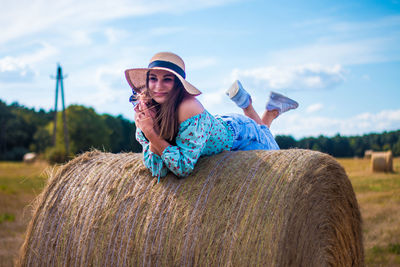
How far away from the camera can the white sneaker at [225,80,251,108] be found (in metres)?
5.39

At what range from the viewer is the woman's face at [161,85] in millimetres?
3783

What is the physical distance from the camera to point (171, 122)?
3.61 m

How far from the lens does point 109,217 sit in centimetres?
374

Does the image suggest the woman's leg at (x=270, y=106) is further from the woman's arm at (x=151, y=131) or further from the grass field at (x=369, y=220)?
the woman's arm at (x=151, y=131)

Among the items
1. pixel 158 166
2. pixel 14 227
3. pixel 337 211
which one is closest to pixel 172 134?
pixel 158 166

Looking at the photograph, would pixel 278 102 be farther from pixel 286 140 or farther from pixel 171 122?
pixel 171 122

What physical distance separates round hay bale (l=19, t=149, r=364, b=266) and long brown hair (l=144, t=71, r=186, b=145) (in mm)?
366

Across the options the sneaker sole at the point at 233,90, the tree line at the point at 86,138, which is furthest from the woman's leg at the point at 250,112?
the tree line at the point at 86,138

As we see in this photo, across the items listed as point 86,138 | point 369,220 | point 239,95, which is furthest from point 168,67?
point 86,138

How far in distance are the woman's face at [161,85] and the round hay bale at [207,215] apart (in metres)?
0.66

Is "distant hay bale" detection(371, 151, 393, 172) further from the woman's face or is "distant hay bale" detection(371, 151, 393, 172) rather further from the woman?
the woman's face

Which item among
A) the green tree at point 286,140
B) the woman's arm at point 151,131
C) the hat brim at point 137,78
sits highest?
the hat brim at point 137,78

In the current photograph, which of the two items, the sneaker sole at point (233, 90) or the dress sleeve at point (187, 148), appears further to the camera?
the sneaker sole at point (233, 90)

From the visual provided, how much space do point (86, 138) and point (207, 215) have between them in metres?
32.6
